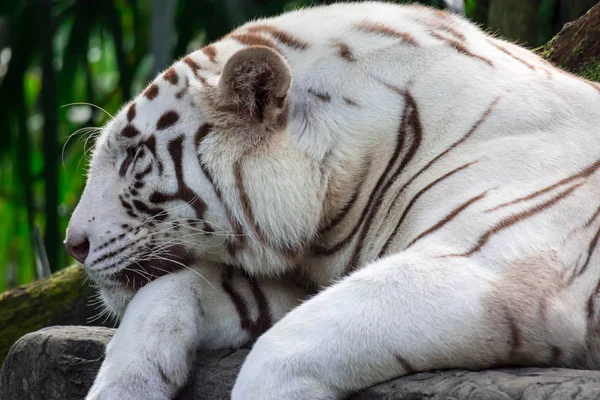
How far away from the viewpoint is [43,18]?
484 centimetres

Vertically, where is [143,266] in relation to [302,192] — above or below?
below

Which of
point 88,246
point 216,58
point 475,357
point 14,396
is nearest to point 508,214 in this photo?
point 475,357

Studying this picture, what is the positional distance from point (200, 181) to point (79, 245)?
317 millimetres

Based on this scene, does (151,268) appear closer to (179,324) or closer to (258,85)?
(179,324)

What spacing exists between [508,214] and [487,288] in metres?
0.17

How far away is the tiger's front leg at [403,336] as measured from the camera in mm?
1522

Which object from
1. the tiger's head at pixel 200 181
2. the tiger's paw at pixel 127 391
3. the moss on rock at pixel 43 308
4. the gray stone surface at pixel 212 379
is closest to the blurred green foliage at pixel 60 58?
the moss on rock at pixel 43 308

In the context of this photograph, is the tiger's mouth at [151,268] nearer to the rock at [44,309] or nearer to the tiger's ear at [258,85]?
the tiger's ear at [258,85]

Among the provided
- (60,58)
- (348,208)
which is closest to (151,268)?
(348,208)

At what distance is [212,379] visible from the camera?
1.88 metres

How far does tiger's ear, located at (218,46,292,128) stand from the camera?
1858mm

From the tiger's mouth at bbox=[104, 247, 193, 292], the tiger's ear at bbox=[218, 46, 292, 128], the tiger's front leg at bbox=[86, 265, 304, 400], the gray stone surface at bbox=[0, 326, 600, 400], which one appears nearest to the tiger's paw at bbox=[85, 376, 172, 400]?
the tiger's front leg at bbox=[86, 265, 304, 400]

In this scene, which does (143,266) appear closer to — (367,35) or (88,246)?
(88,246)

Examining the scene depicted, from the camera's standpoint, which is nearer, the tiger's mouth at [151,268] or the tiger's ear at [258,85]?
the tiger's ear at [258,85]
